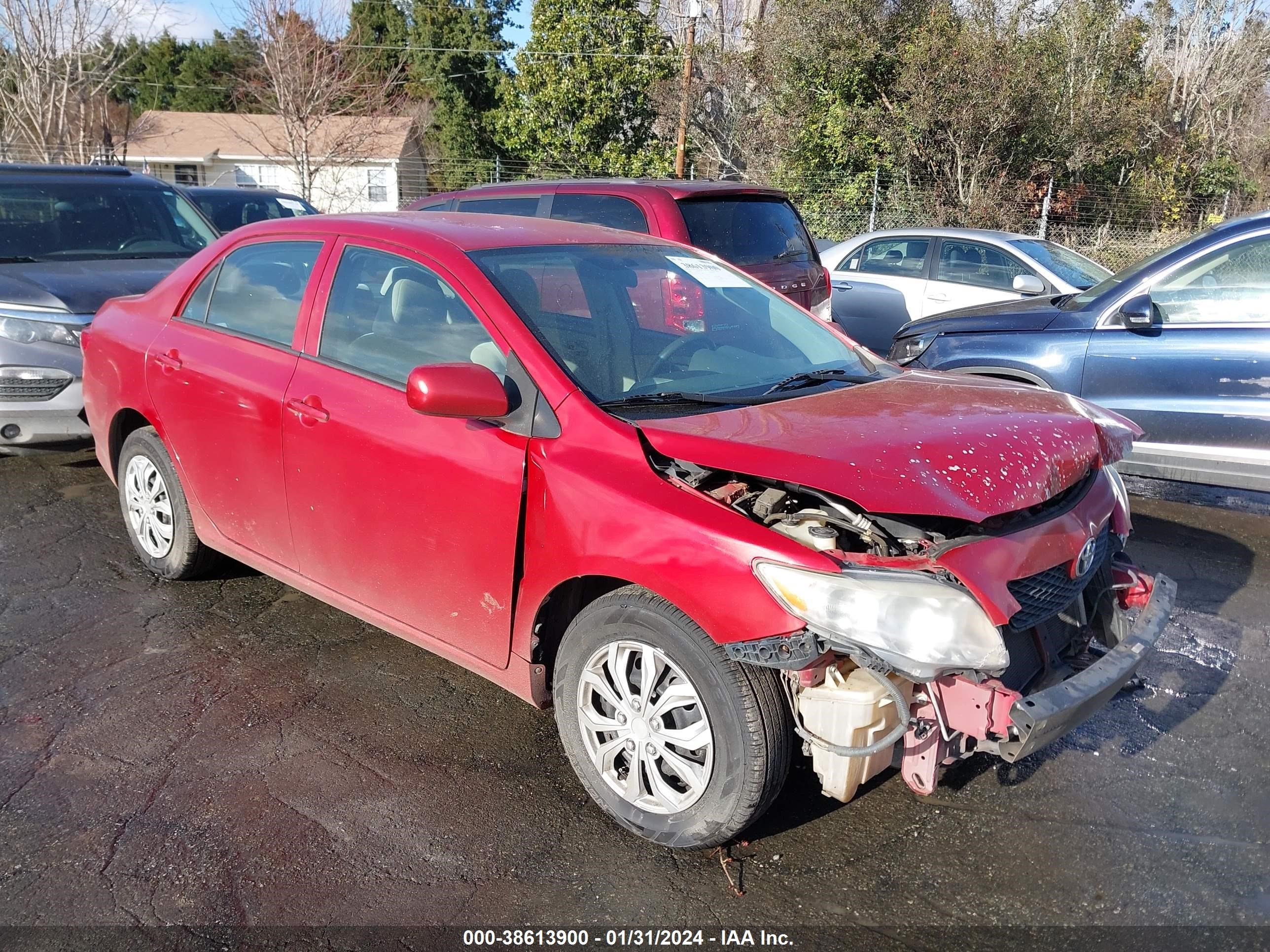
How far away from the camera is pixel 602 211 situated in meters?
7.68

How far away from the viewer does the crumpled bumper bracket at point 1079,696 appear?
2.59 m

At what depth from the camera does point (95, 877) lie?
9.28ft

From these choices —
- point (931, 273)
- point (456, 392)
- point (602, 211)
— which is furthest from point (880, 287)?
point (456, 392)

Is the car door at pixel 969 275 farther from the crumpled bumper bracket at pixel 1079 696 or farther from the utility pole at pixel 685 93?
the utility pole at pixel 685 93

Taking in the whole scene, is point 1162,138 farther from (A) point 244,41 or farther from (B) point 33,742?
(A) point 244,41

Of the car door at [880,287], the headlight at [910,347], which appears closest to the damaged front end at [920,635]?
the headlight at [910,347]

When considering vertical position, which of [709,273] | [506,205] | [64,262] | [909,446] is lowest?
[909,446]

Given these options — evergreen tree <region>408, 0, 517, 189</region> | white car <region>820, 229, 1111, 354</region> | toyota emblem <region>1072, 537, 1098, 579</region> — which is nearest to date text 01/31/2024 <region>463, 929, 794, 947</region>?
toyota emblem <region>1072, 537, 1098, 579</region>

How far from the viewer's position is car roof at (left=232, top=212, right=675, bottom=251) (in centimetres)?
367

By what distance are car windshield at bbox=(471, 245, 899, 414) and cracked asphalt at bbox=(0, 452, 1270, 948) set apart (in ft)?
4.31

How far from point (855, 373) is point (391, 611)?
1.93 meters

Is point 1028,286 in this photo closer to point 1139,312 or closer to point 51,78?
point 1139,312

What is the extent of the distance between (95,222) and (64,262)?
0.63 meters

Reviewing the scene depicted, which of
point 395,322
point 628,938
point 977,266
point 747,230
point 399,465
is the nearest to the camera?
point 628,938
